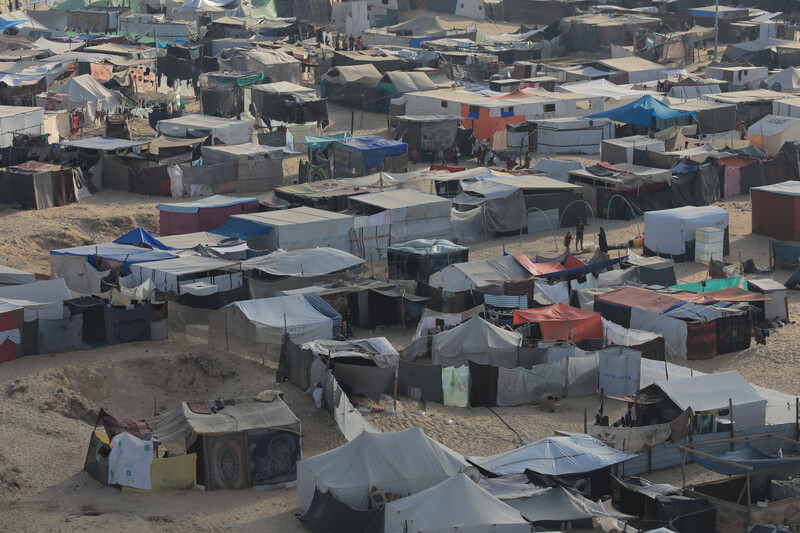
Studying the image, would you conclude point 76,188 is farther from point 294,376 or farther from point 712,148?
point 712,148

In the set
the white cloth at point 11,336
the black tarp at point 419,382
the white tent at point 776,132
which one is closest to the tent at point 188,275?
the white cloth at point 11,336

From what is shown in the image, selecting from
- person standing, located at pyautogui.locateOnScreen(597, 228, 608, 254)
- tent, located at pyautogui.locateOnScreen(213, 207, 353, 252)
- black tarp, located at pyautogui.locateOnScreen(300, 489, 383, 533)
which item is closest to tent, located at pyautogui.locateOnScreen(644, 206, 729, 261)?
person standing, located at pyautogui.locateOnScreen(597, 228, 608, 254)

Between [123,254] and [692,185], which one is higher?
[123,254]

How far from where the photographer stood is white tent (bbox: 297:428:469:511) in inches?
682

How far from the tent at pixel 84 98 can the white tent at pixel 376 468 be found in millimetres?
37119

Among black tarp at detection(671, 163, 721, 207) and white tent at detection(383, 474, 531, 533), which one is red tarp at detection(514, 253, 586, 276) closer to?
black tarp at detection(671, 163, 721, 207)

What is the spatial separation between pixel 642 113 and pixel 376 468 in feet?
109

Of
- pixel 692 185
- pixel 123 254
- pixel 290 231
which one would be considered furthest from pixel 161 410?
pixel 692 185

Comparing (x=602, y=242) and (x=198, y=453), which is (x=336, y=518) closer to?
(x=198, y=453)

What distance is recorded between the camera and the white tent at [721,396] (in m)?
20.5

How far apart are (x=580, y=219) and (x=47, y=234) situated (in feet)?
52.6

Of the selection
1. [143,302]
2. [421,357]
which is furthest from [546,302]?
[143,302]

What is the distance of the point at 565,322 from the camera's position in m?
24.7

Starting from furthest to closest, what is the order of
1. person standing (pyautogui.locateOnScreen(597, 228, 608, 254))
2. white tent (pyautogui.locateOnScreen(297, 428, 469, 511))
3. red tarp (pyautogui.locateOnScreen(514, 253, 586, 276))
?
person standing (pyautogui.locateOnScreen(597, 228, 608, 254)) < red tarp (pyautogui.locateOnScreen(514, 253, 586, 276)) < white tent (pyautogui.locateOnScreen(297, 428, 469, 511))
